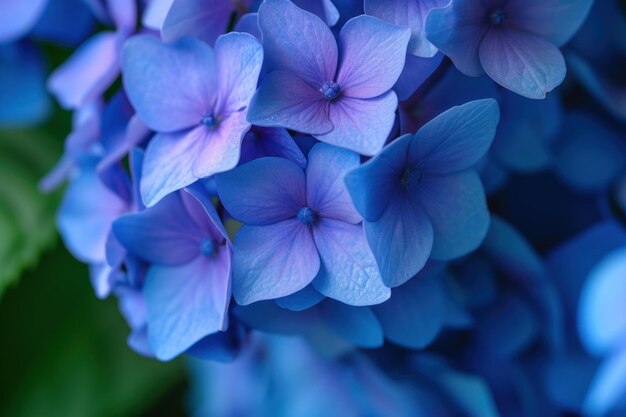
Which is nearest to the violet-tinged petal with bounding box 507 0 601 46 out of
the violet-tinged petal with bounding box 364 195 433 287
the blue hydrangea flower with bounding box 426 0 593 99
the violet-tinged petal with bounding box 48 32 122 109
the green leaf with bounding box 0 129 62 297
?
the blue hydrangea flower with bounding box 426 0 593 99

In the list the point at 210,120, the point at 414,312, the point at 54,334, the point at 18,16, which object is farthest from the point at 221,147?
the point at 54,334

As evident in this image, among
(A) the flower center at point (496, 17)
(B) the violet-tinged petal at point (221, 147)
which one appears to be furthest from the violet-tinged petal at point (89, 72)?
(A) the flower center at point (496, 17)

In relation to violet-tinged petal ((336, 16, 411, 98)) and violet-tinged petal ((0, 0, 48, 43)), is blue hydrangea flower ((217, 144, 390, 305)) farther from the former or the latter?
violet-tinged petal ((0, 0, 48, 43))

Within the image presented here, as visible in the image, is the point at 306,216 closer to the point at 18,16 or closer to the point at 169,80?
the point at 169,80

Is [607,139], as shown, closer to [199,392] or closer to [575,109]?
[575,109]

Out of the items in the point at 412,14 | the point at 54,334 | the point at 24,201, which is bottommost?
the point at 54,334

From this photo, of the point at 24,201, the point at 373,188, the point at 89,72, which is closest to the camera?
the point at 373,188

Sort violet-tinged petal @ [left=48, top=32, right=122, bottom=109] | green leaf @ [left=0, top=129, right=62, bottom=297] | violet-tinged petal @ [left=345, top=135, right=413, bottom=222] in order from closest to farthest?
violet-tinged petal @ [left=345, top=135, right=413, bottom=222], violet-tinged petal @ [left=48, top=32, right=122, bottom=109], green leaf @ [left=0, top=129, right=62, bottom=297]
